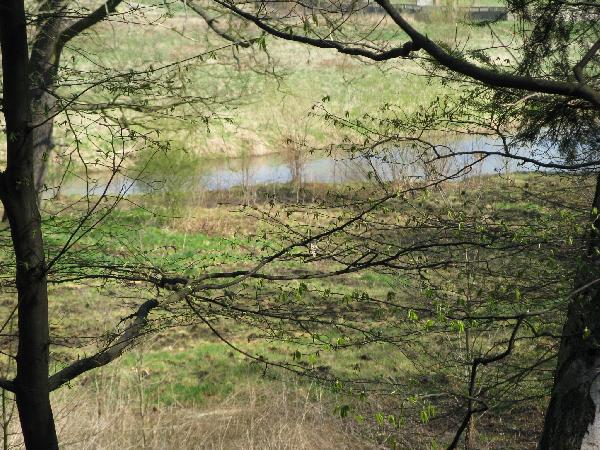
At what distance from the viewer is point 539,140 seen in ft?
23.9

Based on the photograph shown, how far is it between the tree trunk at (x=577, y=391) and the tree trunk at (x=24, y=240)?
119 inches

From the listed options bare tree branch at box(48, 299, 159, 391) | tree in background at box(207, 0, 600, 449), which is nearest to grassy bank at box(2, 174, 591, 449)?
bare tree branch at box(48, 299, 159, 391)

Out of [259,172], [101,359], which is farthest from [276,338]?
[259,172]

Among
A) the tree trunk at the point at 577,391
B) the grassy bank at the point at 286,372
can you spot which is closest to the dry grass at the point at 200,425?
the grassy bank at the point at 286,372

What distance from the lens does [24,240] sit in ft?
12.9

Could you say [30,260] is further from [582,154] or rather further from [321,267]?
[321,267]

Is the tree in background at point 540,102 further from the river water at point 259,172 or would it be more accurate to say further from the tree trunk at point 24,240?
the river water at point 259,172

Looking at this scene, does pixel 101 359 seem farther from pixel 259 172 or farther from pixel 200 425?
pixel 259 172

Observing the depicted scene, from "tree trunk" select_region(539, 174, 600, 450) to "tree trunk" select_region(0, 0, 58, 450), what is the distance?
3.03 meters

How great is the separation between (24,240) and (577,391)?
345 cm

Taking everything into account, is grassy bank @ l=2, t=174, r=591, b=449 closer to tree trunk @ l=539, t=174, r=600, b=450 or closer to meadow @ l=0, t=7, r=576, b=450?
meadow @ l=0, t=7, r=576, b=450

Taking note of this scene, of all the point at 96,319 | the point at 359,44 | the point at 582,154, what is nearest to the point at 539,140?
the point at 582,154

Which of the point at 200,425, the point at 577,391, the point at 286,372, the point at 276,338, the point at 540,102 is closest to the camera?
the point at 276,338

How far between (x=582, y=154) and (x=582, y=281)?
313 cm
